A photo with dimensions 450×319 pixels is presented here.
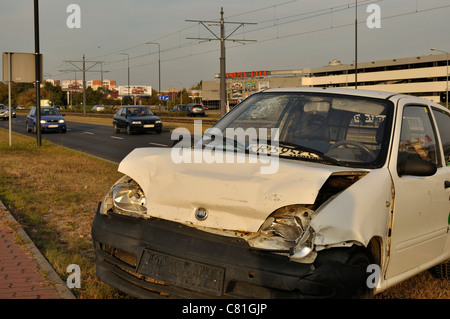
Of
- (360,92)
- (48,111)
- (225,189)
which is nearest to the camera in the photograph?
(225,189)

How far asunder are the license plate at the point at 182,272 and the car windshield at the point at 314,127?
3.82 ft

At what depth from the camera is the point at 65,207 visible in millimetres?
8344

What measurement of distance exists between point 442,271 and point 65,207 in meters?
5.57

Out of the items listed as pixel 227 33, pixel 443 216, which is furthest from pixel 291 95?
pixel 227 33

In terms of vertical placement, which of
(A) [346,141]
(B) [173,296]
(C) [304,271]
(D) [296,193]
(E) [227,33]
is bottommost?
(B) [173,296]

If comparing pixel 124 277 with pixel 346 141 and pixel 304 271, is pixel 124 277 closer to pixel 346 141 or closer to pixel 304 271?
pixel 304 271

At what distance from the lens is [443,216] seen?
14.3 feet

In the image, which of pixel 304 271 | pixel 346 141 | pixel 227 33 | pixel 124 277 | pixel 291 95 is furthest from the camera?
pixel 227 33

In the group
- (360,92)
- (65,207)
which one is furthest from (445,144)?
(65,207)

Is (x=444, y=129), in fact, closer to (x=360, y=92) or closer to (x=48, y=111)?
(x=360, y=92)

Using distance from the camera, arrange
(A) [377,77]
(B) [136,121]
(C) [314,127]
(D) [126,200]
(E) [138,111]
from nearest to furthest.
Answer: (D) [126,200]
(C) [314,127]
(B) [136,121]
(E) [138,111]
(A) [377,77]

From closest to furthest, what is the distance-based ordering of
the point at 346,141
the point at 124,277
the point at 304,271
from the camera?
1. the point at 304,271
2. the point at 124,277
3. the point at 346,141

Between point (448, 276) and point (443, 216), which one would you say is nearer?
point (443, 216)

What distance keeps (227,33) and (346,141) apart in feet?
A: 99.0
